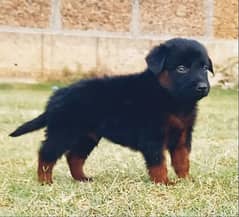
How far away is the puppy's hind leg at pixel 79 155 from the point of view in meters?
2.67

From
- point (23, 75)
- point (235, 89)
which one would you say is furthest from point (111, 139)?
point (235, 89)

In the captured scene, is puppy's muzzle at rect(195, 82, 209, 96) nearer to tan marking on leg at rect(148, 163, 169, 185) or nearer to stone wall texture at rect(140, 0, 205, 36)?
tan marking on leg at rect(148, 163, 169, 185)

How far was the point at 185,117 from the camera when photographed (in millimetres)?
2637

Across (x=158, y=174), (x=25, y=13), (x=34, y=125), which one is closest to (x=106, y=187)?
(x=158, y=174)

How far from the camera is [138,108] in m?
2.55

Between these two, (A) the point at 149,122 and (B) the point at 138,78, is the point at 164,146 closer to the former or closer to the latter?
(A) the point at 149,122

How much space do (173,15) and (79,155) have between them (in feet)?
3.66

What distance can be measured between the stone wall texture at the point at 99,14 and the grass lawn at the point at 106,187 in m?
0.38

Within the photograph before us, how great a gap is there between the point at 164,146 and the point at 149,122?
12 cm

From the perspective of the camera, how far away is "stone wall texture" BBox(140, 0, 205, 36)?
1.70 m

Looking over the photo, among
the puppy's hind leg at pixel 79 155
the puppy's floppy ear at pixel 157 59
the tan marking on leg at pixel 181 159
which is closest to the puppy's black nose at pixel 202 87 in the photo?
the puppy's floppy ear at pixel 157 59

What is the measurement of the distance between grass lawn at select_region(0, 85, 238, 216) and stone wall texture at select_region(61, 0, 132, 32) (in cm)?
38

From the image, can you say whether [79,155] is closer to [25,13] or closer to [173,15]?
[173,15]

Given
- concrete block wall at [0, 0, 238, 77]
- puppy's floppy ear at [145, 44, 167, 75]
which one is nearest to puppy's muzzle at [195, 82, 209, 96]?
puppy's floppy ear at [145, 44, 167, 75]
